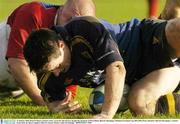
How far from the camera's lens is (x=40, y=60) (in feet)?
15.8

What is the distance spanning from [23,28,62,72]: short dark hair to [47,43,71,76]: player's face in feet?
0.12

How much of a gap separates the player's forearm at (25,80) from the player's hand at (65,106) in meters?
0.51


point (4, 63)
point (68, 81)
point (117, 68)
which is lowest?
point (4, 63)

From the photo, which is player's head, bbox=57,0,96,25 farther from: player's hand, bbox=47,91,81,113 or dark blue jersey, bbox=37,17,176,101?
player's hand, bbox=47,91,81,113

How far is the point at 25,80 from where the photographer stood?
19.6ft

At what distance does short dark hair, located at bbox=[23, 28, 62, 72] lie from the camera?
4785 mm

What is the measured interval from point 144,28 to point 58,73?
825mm

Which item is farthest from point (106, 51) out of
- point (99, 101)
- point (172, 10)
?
point (172, 10)

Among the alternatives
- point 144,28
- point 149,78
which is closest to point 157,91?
point 149,78

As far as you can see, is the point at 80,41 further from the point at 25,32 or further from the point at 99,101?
the point at 25,32

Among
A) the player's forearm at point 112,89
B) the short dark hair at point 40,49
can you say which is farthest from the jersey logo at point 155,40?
the short dark hair at point 40,49

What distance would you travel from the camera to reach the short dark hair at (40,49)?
479cm

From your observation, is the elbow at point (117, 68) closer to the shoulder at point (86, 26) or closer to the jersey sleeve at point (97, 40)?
the jersey sleeve at point (97, 40)

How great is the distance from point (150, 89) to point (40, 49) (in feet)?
3.49
